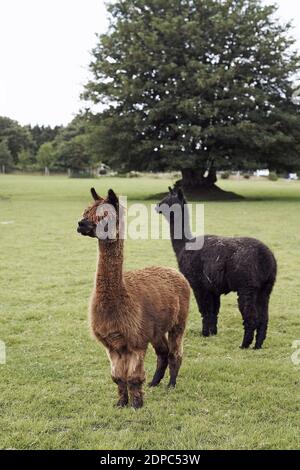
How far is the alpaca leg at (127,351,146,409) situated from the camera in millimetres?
4488

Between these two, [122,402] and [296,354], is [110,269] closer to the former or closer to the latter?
Result: [122,402]

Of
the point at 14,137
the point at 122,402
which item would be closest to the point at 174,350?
the point at 122,402

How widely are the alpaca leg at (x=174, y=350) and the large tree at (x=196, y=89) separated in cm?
2407

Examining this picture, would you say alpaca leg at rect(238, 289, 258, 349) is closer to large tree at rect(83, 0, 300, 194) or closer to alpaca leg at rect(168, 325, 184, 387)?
alpaca leg at rect(168, 325, 184, 387)

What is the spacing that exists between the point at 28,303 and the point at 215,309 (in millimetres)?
3282

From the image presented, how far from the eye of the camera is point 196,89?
29062 mm

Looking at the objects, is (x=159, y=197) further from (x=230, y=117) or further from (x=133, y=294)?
(x=133, y=294)

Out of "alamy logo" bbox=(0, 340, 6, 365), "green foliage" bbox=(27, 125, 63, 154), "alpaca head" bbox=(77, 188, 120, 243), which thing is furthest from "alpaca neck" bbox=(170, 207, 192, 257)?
"green foliage" bbox=(27, 125, 63, 154)

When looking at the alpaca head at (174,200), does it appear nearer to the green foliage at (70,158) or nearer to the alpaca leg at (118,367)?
the alpaca leg at (118,367)

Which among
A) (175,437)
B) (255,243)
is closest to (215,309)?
(255,243)

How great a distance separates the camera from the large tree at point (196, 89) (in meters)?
29.2

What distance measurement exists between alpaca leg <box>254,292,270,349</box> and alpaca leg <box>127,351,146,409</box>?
2.26m

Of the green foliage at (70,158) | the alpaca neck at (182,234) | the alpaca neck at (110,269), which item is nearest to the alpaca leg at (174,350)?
the alpaca neck at (110,269)

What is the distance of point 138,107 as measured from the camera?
30984 mm
